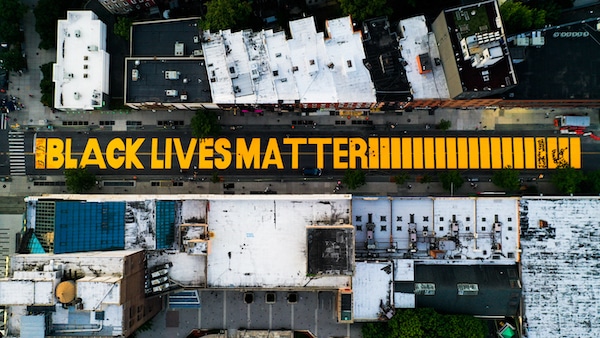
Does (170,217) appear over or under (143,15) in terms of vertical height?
under

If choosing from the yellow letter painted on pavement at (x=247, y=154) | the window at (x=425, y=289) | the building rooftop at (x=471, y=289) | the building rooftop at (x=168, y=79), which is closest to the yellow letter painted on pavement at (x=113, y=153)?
the building rooftop at (x=168, y=79)

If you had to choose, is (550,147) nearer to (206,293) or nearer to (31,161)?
(206,293)

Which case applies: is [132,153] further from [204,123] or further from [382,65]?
[382,65]

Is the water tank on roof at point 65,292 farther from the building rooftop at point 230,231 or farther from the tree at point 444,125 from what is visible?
the tree at point 444,125

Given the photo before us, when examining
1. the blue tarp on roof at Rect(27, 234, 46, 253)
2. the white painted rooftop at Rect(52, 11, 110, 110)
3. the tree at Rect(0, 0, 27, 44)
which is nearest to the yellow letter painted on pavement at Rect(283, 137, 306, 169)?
the white painted rooftop at Rect(52, 11, 110, 110)

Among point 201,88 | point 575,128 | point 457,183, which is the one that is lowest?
point 457,183

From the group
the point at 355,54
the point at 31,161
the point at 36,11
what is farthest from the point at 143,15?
the point at 355,54

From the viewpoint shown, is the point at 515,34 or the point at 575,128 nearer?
the point at 515,34
